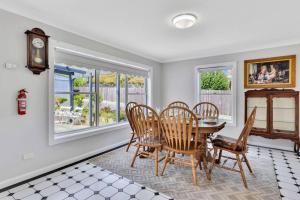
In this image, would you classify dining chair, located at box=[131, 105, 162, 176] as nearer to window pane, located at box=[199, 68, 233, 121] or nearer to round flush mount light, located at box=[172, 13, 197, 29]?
round flush mount light, located at box=[172, 13, 197, 29]

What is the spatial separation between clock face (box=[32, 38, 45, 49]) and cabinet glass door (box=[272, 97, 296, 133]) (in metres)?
4.31

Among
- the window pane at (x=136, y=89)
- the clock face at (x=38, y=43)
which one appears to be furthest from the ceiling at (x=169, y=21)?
the window pane at (x=136, y=89)

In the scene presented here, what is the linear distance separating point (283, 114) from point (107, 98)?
3724 millimetres

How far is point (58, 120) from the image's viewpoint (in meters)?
3.00

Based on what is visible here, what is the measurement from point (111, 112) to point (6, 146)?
80.5 inches

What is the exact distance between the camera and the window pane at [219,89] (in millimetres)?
4301

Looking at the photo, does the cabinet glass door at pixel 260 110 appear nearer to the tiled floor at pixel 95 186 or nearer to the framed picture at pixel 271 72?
the framed picture at pixel 271 72

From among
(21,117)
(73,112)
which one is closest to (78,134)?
(73,112)

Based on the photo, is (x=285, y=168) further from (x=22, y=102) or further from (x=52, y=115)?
(x=22, y=102)

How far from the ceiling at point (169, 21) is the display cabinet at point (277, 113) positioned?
1.06 metres

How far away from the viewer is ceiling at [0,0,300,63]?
212 centimetres

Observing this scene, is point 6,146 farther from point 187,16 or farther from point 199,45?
point 199,45

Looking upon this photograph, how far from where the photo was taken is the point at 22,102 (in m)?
2.25

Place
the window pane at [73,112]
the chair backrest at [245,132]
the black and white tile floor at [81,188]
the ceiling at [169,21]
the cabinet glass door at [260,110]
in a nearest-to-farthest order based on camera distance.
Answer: the black and white tile floor at [81,188]
the ceiling at [169,21]
the chair backrest at [245,132]
the window pane at [73,112]
the cabinet glass door at [260,110]
